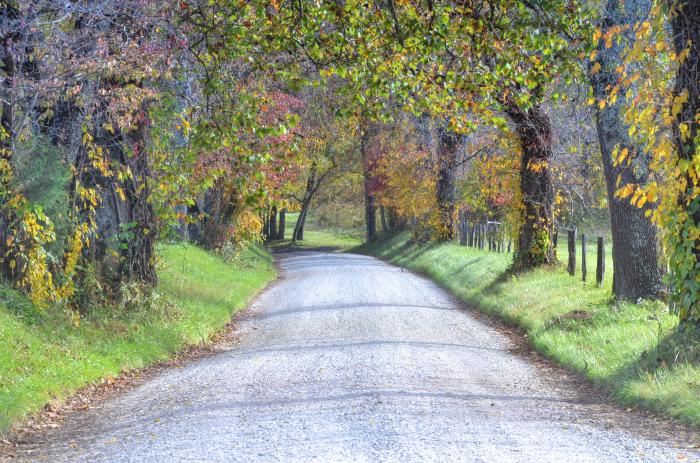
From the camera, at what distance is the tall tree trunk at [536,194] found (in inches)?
797

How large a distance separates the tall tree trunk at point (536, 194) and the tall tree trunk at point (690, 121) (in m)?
10.1

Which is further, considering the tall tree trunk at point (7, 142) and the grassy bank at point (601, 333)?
the tall tree trunk at point (7, 142)

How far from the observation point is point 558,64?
466 inches

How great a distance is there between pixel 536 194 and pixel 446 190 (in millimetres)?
17104

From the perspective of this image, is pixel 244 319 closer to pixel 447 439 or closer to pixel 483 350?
pixel 483 350

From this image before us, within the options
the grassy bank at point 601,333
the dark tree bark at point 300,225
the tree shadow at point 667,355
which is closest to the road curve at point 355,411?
the grassy bank at point 601,333

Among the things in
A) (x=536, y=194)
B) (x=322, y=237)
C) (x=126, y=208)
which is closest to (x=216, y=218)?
(x=536, y=194)

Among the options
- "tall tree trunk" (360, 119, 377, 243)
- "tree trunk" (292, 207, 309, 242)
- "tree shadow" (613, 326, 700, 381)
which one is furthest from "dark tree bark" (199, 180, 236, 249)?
"tree trunk" (292, 207, 309, 242)

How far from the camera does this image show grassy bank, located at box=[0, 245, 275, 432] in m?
9.43

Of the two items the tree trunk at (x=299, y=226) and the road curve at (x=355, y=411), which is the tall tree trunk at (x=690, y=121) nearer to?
the road curve at (x=355, y=411)

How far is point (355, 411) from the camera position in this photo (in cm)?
827

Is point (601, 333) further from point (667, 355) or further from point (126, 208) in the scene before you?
point (126, 208)

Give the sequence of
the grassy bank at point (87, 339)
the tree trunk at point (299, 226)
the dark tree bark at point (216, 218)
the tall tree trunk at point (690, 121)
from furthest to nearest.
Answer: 1. the tree trunk at point (299, 226)
2. the dark tree bark at point (216, 218)
3. the tall tree trunk at point (690, 121)
4. the grassy bank at point (87, 339)

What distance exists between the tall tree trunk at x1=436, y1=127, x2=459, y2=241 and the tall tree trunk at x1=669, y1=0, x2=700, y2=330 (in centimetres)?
2671
